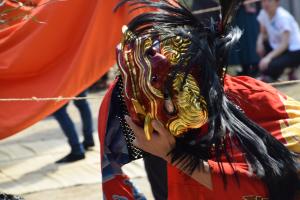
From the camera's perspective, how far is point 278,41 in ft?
21.7

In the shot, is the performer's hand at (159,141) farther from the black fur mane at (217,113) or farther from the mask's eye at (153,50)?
the mask's eye at (153,50)

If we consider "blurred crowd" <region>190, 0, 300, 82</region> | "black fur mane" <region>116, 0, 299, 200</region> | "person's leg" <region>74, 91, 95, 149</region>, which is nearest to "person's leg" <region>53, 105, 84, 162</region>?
"person's leg" <region>74, 91, 95, 149</region>

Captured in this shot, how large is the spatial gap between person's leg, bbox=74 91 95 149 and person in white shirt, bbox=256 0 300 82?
214cm

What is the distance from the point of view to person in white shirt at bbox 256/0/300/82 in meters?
6.50

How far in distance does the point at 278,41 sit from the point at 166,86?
4870mm

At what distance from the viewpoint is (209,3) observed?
6418 millimetres

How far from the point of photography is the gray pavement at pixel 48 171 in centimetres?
427

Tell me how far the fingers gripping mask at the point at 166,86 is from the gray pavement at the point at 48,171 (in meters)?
2.29

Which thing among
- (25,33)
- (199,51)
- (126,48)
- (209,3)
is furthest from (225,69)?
(209,3)

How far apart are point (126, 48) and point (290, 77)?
196 inches

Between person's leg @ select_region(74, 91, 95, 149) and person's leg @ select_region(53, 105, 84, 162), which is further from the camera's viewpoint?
person's leg @ select_region(74, 91, 95, 149)

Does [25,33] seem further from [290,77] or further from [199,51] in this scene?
[290,77]

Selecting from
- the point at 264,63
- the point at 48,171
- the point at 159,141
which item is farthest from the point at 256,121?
the point at 264,63

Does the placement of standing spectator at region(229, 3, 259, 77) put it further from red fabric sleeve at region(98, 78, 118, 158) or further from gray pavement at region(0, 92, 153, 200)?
red fabric sleeve at region(98, 78, 118, 158)
